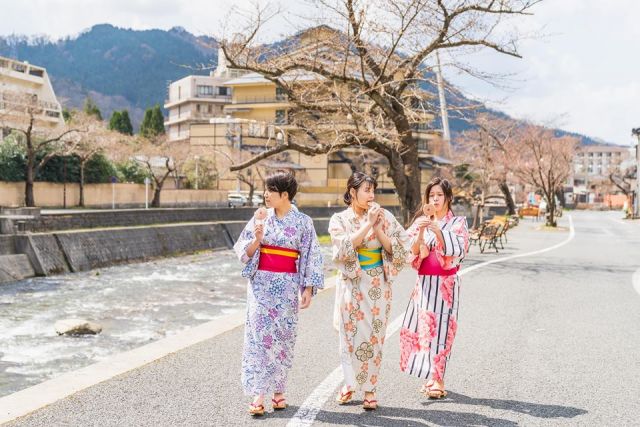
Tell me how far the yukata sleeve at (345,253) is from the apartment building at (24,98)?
3631 cm

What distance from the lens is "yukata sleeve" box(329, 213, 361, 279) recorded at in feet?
16.5

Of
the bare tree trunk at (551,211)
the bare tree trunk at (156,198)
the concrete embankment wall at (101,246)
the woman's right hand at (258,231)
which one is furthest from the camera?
the bare tree trunk at (156,198)

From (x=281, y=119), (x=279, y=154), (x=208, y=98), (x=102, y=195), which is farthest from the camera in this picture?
(x=208, y=98)

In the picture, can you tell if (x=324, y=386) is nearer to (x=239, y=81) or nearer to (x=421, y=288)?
(x=421, y=288)

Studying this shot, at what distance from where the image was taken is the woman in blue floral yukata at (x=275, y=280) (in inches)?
193

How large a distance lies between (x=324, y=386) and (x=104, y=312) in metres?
7.99

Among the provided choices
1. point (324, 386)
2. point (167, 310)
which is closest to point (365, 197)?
point (324, 386)

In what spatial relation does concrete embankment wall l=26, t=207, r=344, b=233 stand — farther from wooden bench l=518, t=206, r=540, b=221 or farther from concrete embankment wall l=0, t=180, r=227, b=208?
wooden bench l=518, t=206, r=540, b=221

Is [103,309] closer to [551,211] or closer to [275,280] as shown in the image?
[275,280]

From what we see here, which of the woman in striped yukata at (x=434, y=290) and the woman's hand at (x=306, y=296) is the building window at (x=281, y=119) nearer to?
the woman in striped yukata at (x=434, y=290)

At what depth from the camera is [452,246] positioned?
5.38 m

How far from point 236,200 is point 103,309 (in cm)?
4327

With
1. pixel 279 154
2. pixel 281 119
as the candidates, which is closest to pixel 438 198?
pixel 281 119

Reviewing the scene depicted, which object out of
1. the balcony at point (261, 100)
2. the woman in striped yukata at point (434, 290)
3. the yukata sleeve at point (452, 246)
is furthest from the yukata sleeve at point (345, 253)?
the balcony at point (261, 100)
